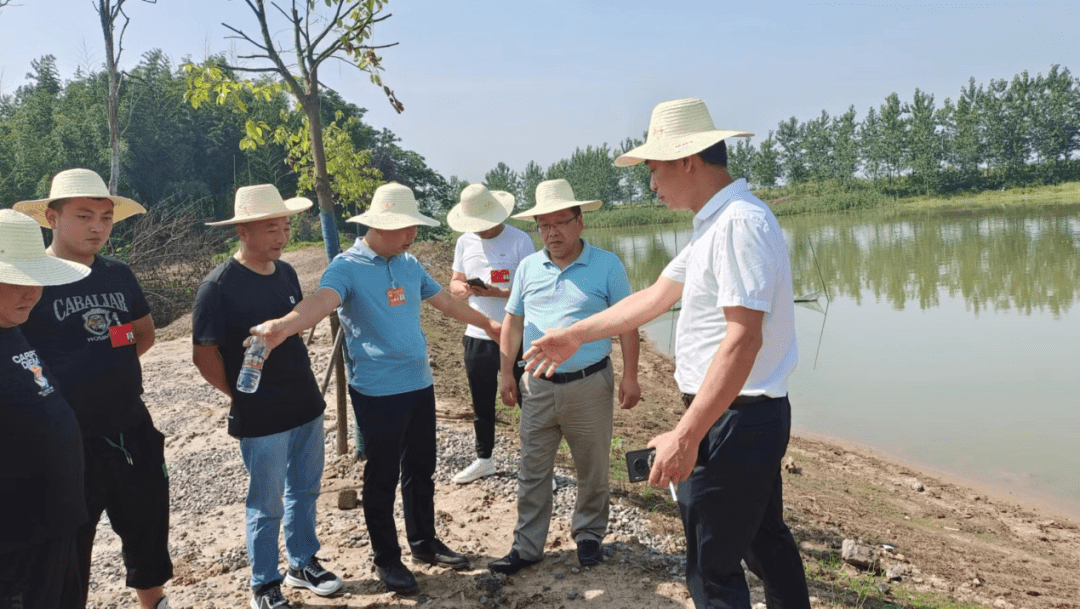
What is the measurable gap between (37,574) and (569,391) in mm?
2472

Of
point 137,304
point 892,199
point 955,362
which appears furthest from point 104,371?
point 892,199

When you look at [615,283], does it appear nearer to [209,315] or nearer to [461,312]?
[461,312]

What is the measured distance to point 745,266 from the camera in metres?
2.25

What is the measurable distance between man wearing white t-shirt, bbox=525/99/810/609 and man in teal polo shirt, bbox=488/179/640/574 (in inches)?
51.6

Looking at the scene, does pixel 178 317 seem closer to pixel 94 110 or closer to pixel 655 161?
pixel 655 161

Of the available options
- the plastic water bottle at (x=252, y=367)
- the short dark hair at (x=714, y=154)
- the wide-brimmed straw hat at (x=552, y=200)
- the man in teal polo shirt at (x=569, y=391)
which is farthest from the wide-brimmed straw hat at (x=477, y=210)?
the short dark hair at (x=714, y=154)

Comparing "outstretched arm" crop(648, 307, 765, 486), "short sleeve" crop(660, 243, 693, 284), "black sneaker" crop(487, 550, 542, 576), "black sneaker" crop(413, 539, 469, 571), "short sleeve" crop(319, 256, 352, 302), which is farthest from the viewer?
"black sneaker" crop(413, 539, 469, 571)

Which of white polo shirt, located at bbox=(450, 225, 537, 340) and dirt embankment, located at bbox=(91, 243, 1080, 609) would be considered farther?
white polo shirt, located at bbox=(450, 225, 537, 340)

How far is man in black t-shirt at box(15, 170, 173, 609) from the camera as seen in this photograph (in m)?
3.10

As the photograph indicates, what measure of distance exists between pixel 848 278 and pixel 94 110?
45245 mm

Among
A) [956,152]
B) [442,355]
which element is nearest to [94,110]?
[442,355]

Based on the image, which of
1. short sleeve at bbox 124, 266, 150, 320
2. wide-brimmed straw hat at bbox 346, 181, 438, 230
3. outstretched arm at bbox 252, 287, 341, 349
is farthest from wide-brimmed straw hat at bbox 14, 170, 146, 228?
wide-brimmed straw hat at bbox 346, 181, 438, 230

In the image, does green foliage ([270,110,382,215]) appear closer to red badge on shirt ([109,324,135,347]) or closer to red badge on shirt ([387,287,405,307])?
red badge on shirt ([387,287,405,307])

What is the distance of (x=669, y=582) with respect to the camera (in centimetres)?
378
